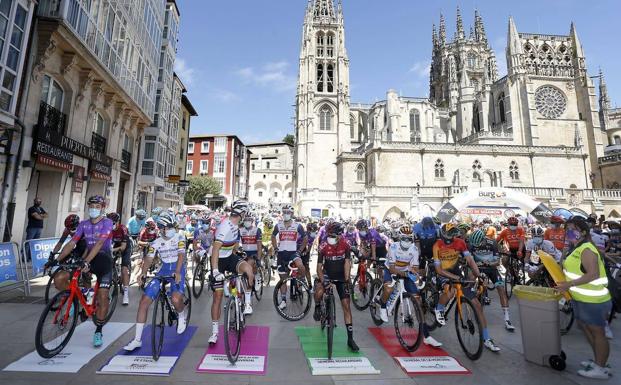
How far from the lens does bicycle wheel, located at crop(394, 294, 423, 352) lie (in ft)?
16.2

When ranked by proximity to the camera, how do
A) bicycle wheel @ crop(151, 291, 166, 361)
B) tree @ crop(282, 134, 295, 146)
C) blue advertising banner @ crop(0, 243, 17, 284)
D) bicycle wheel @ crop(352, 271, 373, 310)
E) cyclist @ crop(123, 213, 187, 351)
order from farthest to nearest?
tree @ crop(282, 134, 295, 146), bicycle wheel @ crop(352, 271, 373, 310), blue advertising banner @ crop(0, 243, 17, 284), cyclist @ crop(123, 213, 187, 351), bicycle wheel @ crop(151, 291, 166, 361)

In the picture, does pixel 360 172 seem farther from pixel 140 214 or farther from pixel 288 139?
pixel 288 139

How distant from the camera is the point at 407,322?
504 centimetres

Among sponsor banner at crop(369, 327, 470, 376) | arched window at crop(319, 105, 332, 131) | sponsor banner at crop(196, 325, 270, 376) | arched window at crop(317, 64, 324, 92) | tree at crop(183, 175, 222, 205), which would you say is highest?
arched window at crop(317, 64, 324, 92)

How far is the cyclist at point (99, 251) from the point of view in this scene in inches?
183

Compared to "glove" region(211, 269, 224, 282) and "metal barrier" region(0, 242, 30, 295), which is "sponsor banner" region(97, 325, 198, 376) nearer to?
"glove" region(211, 269, 224, 282)

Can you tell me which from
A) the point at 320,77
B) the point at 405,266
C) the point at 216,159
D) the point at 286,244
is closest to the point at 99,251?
the point at 286,244

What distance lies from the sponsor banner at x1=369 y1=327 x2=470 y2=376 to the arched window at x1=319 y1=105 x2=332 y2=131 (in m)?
43.0

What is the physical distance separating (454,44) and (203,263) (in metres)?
75.0

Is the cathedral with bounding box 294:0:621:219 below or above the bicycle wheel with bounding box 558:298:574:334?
above

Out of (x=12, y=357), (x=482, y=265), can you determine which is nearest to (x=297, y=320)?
(x=482, y=265)

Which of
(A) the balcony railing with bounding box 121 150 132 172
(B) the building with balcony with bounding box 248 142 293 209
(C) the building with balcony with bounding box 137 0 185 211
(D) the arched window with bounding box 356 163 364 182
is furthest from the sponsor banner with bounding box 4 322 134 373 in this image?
(B) the building with balcony with bounding box 248 142 293 209

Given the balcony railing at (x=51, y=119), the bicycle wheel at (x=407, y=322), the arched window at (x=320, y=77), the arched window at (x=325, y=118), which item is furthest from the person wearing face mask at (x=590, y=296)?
the arched window at (x=320, y=77)

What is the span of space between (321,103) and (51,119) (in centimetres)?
3907
